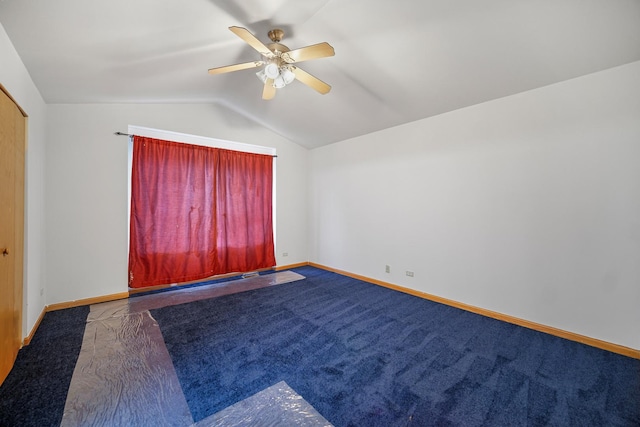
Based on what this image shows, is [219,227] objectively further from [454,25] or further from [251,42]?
[454,25]

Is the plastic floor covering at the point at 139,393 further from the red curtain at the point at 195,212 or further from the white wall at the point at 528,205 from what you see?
the white wall at the point at 528,205

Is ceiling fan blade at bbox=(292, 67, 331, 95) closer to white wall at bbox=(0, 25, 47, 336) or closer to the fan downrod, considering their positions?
the fan downrod

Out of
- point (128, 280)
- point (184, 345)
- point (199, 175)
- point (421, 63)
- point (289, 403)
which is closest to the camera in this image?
point (289, 403)

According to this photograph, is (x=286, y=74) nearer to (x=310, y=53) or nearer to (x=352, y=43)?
(x=310, y=53)

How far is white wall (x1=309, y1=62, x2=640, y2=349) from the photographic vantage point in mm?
2193

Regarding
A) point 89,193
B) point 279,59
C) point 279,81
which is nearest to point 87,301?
point 89,193

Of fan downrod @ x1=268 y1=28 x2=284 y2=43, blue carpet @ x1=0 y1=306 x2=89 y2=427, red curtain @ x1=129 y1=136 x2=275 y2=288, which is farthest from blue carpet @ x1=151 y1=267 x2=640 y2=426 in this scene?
fan downrod @ x1=268 y1=28 x2=284 y2=43

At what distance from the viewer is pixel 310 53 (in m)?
1.99

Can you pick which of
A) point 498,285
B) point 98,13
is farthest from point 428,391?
point 98,13

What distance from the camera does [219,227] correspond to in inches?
168

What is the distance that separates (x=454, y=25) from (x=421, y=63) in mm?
463

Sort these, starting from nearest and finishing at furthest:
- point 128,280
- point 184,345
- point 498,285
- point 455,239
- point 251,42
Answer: point 251,42 < point 184,345 < point 498,285 < point 455,239 < point 128,280

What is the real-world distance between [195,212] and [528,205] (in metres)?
4.44

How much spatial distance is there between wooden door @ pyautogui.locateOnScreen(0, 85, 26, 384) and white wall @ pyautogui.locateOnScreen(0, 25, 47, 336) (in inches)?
6.2
